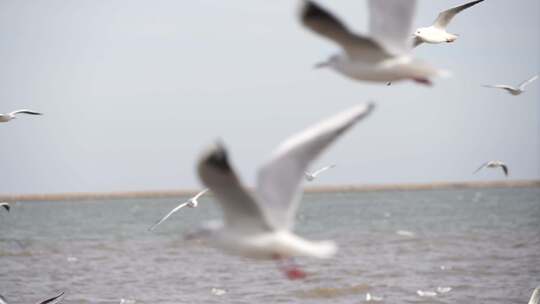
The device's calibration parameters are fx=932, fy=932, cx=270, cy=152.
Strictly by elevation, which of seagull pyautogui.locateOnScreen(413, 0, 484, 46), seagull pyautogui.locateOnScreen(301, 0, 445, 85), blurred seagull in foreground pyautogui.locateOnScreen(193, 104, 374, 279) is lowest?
blurred seagull in foreground pyautogui.locateOnScreen(193, 104, 374, 279)

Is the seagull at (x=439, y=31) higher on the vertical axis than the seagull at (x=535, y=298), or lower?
higher

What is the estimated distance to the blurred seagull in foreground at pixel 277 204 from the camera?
17.7 ft

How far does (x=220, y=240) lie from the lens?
569cm

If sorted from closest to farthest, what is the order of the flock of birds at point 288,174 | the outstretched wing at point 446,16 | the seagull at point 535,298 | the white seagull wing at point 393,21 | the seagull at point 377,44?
the flock of birds at point 288,174
the seagull at point 377,44
the white seagull wing at point 393,21
the outstretched wing at point 446,16
the seagull at point 535,298

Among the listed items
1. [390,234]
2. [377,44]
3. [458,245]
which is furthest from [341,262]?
[377,44]

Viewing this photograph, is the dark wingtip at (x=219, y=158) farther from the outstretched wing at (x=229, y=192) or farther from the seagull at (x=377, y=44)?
the seagull at (x=377, y=44)

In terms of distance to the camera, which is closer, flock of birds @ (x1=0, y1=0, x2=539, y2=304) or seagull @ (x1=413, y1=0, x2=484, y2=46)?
flock of birds @ (x1=0, y1=0, x2=539, y2=304)

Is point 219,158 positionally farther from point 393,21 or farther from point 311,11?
point 393,21

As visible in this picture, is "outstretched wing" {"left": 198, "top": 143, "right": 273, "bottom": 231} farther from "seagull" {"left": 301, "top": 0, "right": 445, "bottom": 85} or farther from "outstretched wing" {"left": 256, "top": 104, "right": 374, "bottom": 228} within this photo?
"seagull" {"left": 301, "top": 0, "right": 445, "bottom": 85}

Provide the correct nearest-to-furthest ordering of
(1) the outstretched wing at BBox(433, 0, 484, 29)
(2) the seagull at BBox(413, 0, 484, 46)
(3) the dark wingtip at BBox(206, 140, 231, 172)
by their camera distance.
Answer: (3) the dark wingtip at BBox(206, 140, 231, 172) → (2) the seagull at BBox(413, 0, 484, 46) → (1) the outstretched wing at BBox(433, 0, 484, 29)

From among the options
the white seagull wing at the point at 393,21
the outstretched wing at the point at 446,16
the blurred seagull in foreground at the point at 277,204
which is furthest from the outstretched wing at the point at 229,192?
the outstretched wing at the point at 446,16

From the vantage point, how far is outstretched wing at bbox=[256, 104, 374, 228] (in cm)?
554

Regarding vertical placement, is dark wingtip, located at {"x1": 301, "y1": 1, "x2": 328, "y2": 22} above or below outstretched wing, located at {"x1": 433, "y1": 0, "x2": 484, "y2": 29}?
below

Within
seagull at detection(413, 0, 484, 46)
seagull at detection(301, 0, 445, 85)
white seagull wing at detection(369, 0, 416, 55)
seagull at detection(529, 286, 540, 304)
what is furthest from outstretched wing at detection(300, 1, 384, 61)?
seagull at detection(529, 286, 540, 304)
